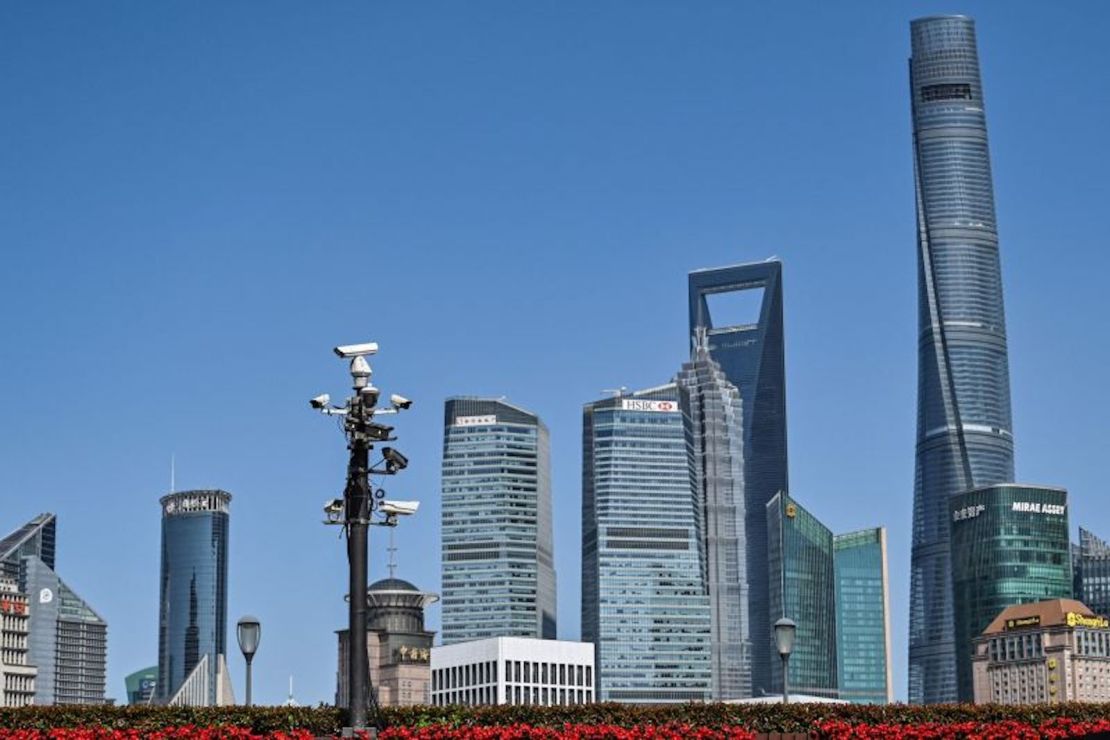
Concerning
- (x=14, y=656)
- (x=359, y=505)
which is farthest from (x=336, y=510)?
(x=14, y=656)

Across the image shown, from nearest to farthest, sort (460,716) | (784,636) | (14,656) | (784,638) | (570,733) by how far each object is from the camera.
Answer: (570,733) → (460,716) → (784,638) → (784,636) → (14,656)

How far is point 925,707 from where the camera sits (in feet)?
127

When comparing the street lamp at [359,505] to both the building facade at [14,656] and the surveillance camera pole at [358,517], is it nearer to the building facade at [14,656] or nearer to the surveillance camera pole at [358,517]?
the surveillance camera pole at [358,517]

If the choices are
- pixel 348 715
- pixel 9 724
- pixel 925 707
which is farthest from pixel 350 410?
pixel 925 707

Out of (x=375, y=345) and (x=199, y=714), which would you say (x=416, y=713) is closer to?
(x=199, y=714)

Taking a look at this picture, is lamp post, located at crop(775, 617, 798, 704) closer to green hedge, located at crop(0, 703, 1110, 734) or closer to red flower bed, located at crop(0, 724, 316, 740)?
green hedge, located at crop(0, 703, 1110, 734)

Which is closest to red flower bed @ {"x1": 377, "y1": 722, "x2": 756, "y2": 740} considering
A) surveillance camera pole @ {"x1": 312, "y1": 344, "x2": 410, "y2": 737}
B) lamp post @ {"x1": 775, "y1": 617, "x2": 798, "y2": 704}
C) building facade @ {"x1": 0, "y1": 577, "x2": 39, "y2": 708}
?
surveillance camera pole @ {"x1": 312, "y1": 344, "x2": 410, "y2": 737}

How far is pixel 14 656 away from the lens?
179875 millimetres

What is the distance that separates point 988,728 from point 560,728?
830 cm

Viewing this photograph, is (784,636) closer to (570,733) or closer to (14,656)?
(570,733)

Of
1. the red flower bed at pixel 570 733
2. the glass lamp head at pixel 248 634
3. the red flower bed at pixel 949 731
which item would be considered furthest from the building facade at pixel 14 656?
the red flower bed at pixel 949 731

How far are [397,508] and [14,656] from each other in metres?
155

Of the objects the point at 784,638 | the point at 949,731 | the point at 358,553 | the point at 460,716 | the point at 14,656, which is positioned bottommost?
the point at 949,731

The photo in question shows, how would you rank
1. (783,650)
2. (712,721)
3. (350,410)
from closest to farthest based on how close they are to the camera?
(350,410), (712,721), (783,650)
